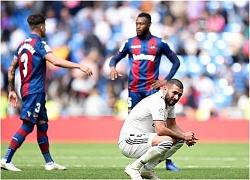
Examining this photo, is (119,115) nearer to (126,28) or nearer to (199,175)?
(126,28)

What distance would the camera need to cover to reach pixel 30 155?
13.9m

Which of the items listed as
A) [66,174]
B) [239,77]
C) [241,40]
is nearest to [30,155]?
[66,174]

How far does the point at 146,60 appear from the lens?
1126 centimetres

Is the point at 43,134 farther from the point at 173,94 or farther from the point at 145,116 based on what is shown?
the point at 173,94

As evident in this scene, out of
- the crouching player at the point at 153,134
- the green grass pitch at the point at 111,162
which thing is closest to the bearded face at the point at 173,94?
the crouching player at the point at 153,134

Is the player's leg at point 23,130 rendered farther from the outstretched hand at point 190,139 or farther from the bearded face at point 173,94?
the outstretched hand at point 190,139

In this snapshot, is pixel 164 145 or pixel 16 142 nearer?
pixel 164 145

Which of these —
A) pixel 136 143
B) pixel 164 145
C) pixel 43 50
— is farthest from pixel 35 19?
pixel 164 145

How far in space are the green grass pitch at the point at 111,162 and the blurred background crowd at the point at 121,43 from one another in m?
2.41

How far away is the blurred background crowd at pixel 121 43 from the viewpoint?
65.2 ft

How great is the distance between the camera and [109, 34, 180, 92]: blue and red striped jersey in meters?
11.2

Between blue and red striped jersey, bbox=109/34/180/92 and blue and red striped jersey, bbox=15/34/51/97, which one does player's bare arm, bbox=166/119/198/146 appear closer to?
blue and red striped jersey, bbox=109/34/180/92

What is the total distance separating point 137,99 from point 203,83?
9.31 m

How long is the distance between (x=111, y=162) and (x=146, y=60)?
6.91 ft
